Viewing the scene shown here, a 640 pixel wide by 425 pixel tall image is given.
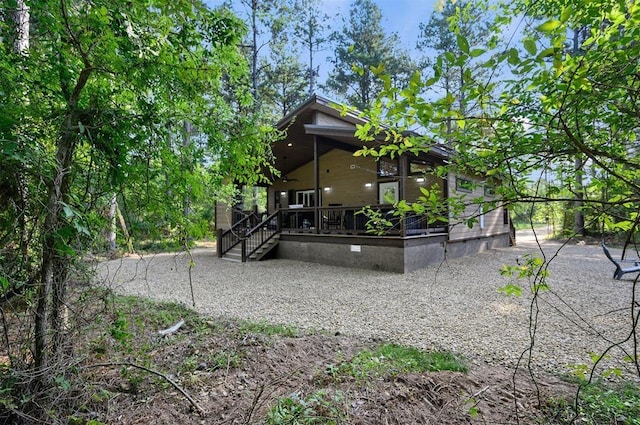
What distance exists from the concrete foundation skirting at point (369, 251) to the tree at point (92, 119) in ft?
20.7

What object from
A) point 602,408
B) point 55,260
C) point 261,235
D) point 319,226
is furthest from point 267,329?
point 261,235

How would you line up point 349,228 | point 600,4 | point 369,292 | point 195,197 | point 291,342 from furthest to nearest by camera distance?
point 349,228 → point 369,292 → point 291,342 → point 195,197 → point 600,4

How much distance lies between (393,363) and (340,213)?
7509 millimetres

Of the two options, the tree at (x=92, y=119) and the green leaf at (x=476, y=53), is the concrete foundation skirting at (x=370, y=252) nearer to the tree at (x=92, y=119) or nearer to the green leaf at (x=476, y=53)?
the tree at (x=92, y=119)

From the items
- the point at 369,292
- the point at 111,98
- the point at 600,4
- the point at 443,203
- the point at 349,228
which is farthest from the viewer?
the point at 349,228

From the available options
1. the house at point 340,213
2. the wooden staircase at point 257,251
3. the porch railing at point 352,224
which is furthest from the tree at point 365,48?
the wooden staircase at point 257,251

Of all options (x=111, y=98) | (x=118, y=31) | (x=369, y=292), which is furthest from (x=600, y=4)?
(x=369, y=292)

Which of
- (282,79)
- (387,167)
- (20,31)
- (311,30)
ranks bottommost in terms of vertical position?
(20,31)

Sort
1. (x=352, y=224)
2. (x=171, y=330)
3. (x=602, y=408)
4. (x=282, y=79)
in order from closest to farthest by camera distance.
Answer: (x=602, y=408), (x=171, y=330), (x=352, y=224), (x=282, y=79)

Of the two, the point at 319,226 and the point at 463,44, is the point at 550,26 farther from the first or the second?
the point at 319,226

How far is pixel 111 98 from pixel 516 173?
266cm

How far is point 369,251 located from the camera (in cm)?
844

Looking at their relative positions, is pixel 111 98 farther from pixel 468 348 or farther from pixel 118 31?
pixel 468 348

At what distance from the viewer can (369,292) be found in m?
6.04
